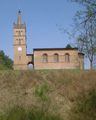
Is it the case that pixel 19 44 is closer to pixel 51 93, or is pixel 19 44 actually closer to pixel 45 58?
pixel 45 58

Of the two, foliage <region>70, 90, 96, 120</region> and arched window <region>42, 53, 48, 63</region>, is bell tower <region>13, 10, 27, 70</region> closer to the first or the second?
arched window <region>42, 53, 48, 63</region>

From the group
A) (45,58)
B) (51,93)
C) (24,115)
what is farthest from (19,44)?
(24,115)

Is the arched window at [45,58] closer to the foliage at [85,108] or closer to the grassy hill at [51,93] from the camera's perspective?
the grassy hill at [51,93]

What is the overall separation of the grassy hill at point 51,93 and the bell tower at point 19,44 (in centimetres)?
7687

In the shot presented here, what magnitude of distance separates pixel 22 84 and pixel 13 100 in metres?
2.00

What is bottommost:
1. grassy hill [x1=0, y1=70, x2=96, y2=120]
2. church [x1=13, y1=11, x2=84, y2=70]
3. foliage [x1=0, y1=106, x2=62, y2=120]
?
foliage [x1=0, y1=106, x2=62, y2=120]

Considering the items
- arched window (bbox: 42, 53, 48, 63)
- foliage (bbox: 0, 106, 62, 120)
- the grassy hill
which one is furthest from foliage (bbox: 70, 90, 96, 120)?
arched window (bbox: 42, 53, 48, 63)

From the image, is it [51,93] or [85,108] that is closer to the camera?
[85,108]

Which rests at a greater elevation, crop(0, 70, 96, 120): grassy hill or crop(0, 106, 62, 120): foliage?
crop(0, 70, 96, 120): grassy hill

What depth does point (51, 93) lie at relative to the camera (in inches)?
755

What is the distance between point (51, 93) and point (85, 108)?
7.08 feet

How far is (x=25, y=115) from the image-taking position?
14594 mm

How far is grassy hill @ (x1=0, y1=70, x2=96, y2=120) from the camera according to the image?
17.3 metres

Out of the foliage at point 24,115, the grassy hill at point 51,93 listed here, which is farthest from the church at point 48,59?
the foliage at point 24,115
